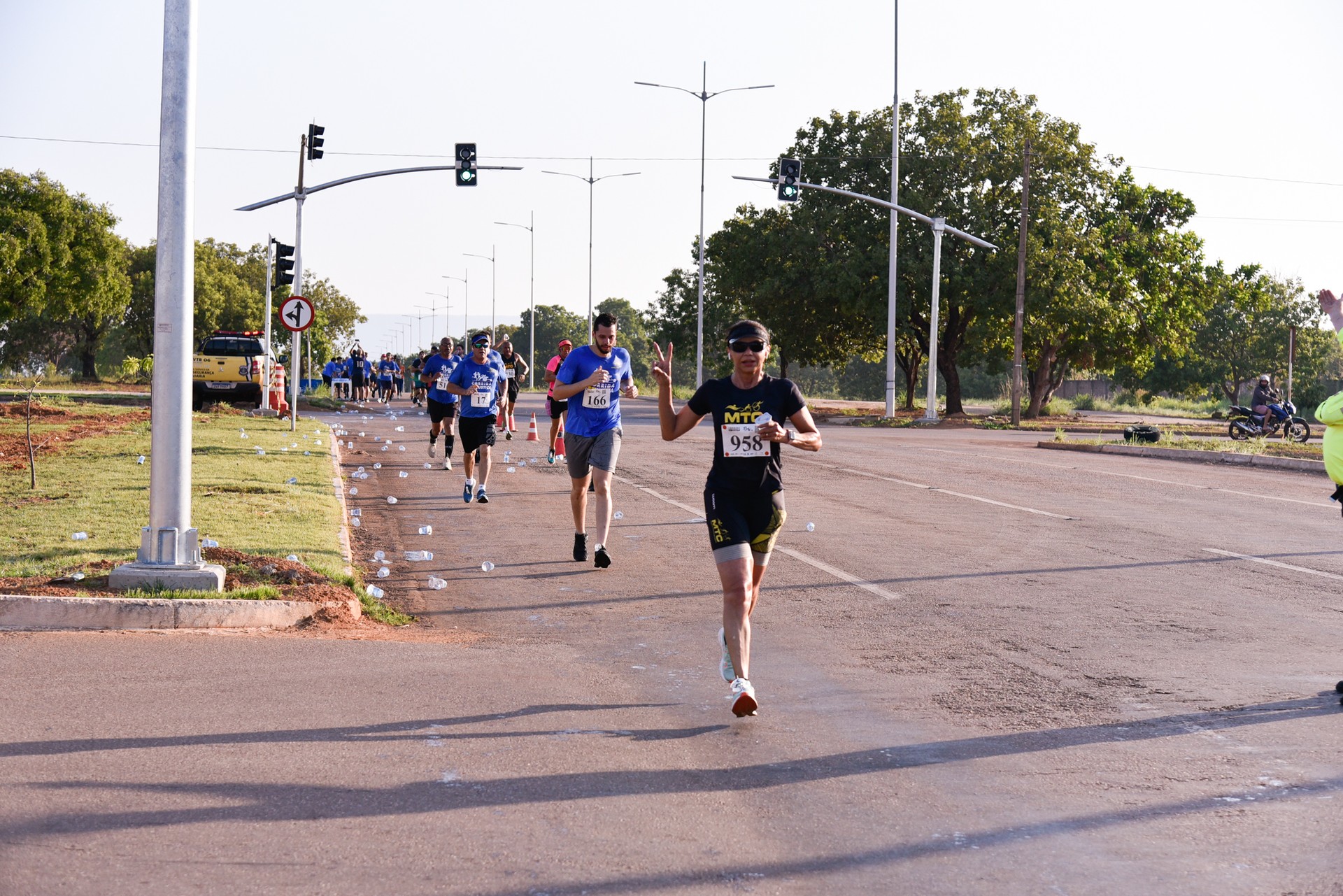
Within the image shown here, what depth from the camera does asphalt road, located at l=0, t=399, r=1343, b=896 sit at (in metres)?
4.19

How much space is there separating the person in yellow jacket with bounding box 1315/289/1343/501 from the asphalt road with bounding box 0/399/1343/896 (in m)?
1.09

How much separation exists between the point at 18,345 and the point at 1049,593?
8082cm

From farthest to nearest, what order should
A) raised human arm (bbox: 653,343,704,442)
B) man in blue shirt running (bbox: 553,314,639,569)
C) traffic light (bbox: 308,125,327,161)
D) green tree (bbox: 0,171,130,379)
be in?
green tree (bbox: 0,171,130,379) → traffic light (bbox: 308,125,327,161) → man in blue shirt running (bbox: 553,314,639,569) → raised human arm (bbox: 653,343,704,442)

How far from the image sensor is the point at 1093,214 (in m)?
49.0

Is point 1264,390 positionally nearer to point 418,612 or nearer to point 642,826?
point 418,612

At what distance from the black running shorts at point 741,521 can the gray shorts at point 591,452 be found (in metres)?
4.40

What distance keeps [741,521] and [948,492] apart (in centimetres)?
1172

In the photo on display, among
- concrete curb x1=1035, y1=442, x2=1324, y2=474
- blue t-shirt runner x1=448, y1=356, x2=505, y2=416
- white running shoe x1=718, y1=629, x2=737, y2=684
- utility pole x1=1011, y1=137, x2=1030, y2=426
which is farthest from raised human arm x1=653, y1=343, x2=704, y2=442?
utility pole x1=1011, y1=137, x2=1030, y2=426

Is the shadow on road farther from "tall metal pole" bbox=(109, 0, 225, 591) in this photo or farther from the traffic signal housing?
the traffic signal housing

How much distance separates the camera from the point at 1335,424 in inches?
250

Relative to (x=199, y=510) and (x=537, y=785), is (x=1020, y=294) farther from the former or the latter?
(x=537, y=785)

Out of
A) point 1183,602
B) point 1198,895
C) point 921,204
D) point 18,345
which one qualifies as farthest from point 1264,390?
point 18,345

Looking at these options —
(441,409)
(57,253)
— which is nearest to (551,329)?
(57,253)

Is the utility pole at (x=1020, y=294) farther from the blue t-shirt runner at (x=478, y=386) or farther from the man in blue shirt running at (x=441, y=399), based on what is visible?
the blue t-shirt runner at (x=478, y=386)
